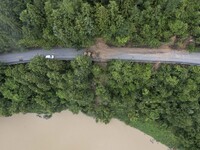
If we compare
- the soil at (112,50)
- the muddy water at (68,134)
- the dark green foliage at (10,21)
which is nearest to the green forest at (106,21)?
the dark green foliage at (10,21)

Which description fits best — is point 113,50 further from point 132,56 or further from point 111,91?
point 111,91

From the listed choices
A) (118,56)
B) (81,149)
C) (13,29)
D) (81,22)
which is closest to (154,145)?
(81,149)

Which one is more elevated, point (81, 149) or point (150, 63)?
point (150, 63)

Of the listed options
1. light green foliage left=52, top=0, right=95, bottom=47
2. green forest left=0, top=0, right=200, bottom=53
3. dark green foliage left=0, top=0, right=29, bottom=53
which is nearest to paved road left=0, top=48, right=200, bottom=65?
green forest left=0, top=0, right=200, bottom=53

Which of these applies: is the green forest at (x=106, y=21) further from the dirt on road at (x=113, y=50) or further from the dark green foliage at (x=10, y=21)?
the dirt on road at (x=113, y=50)

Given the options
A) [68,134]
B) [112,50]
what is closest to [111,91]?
[112,50]

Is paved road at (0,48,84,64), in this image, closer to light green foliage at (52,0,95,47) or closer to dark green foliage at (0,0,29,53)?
dark green foliage at (0,0,29,53)

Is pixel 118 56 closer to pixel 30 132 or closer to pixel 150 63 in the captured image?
pixel 150 63
